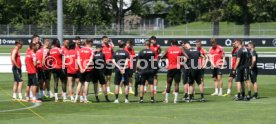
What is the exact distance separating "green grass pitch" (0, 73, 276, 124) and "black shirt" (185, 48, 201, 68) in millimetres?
1341

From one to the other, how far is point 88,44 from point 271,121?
26.2ft

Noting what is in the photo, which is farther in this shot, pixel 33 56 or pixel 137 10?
pixel 137 10

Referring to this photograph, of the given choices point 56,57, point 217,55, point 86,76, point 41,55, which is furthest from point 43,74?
point 217,55

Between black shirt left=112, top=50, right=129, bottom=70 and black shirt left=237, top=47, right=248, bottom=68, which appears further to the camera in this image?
black shirt left=237, top=47, right=248, bottom=68

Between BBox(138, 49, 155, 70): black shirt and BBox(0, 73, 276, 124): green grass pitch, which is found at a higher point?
BBox(138, 49, 155, 70): black shirt

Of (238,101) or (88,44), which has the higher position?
(88,44)

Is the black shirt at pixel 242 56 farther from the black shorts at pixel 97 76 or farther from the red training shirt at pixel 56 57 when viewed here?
the red training shirt at pixel 56 57

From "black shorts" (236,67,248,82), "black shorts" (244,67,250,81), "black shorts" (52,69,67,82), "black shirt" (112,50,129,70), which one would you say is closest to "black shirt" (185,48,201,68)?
"black shorts" (236,67,248,82)

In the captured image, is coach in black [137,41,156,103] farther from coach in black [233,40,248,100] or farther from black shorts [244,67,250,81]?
black shorts [244,67,250,81]

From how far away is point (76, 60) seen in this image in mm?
24578

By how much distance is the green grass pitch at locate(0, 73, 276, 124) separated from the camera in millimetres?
18891

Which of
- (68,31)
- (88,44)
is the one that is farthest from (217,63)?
(68,31)

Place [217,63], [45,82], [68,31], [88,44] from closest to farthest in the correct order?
[88,44]
[45,82]
[217,63]
[68,31]

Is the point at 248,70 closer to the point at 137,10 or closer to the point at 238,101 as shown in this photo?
the point at 238,101
